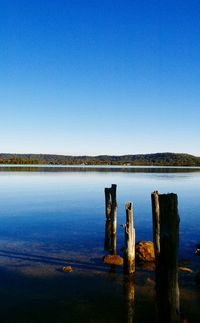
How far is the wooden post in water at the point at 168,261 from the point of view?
9.77 m

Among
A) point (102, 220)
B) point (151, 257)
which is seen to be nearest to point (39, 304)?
point (151, 257)

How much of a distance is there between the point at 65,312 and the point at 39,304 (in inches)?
43.9

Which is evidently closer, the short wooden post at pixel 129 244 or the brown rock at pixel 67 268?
the short wooden post at pixel 129 244

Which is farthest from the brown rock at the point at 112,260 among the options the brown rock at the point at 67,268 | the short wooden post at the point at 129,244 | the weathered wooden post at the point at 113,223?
the brown rock at the point at 67,268

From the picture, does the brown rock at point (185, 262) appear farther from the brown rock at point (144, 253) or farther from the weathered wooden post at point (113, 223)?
the weathered wooden post at point (113, 223)

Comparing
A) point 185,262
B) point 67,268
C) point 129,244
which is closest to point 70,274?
point 67,268

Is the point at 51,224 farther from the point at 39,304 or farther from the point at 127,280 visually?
the point at 39,304

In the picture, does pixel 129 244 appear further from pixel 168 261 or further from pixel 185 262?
pixel 168 261

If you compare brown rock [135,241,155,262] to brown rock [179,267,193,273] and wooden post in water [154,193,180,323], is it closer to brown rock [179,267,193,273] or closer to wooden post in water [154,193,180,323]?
brown rock [179,267,193,273]

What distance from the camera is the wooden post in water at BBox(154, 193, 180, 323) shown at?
9.77 m

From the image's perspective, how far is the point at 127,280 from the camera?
15188 millimetres

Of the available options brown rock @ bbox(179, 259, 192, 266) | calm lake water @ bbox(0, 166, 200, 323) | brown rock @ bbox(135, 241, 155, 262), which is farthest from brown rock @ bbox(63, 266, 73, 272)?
brown rock @ bbox(179, 259, 192, 266)

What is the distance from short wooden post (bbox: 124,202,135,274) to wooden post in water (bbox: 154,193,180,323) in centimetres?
529

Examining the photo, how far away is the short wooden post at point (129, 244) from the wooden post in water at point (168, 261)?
5292mm
